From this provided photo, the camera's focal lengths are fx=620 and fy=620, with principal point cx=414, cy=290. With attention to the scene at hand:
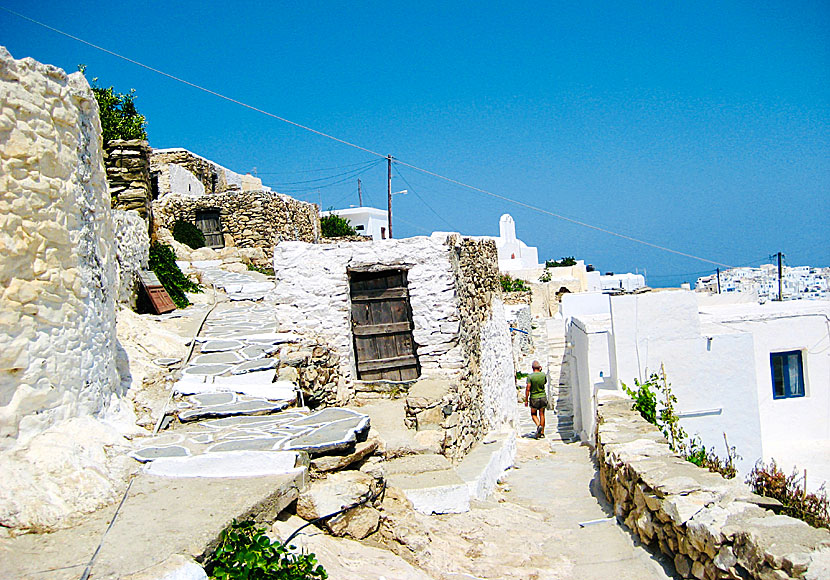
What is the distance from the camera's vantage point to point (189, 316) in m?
9.58

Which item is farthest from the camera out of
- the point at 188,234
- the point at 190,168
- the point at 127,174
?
the point at 190,168

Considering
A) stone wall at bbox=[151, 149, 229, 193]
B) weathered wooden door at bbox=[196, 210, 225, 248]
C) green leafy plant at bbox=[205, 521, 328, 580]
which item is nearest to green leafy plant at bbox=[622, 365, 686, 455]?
green leafy plant at bbox=[205, 521, 328, 580]

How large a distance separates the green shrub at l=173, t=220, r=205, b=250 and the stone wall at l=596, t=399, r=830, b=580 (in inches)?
699

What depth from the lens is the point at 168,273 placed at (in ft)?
36.6

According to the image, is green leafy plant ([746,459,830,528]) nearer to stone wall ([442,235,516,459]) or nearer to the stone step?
the stone step

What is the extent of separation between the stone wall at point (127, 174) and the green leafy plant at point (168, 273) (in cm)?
173

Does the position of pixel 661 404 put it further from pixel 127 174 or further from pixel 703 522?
pixel 127 174

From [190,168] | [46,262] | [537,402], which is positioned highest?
[190,168]

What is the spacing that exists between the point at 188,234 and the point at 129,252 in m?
11.7

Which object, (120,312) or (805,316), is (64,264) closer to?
(120,312)

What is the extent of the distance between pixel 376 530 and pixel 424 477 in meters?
1.77

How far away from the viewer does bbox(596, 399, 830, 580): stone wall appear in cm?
304

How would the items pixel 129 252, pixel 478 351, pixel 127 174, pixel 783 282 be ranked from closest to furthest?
pixel 129 252 < pixel 478 351 < pixel 127 174 < pixel 783 282

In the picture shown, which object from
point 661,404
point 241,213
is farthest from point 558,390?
point 241,213
